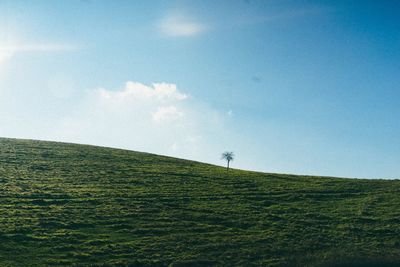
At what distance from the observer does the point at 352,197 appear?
7219 cm

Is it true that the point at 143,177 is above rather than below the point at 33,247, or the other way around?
above

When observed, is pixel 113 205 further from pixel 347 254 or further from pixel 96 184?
pixel 347 254

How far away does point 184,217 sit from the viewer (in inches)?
2237

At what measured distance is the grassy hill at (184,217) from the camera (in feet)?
150

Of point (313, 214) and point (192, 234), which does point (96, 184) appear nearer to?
point (192, 234)

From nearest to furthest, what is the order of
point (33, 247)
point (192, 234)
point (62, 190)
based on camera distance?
point (33, 247), point (192, 234), point (62, 190)

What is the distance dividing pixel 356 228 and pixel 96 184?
36769 mm

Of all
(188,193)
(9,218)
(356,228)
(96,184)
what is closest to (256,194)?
(188,193)

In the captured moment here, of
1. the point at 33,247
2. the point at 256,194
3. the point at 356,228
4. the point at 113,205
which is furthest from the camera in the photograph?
the point at 256,194

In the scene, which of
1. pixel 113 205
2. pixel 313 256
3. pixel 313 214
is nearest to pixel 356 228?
pixel 313 214

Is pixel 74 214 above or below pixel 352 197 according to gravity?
below

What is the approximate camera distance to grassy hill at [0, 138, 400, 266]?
150 feet

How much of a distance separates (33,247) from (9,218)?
9003 mm

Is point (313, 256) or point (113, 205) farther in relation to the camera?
point (113, 205)
